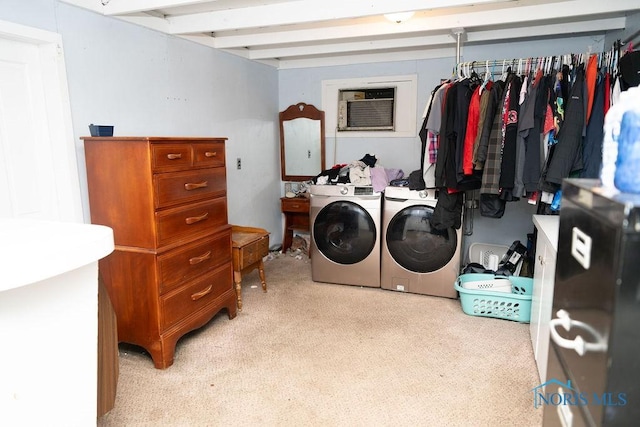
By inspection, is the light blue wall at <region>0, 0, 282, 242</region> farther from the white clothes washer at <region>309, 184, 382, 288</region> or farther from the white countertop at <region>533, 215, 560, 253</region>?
the white countertop at <region>533, 215, 560, 253</region>

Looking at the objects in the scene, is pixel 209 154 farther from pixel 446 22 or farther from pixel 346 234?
pixel 446 22

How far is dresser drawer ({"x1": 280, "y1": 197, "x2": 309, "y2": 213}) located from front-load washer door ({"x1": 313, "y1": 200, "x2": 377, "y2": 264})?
790 mm

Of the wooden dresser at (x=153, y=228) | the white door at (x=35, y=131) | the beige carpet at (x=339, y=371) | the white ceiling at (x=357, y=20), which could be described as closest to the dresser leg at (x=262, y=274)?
the beige carpet at (x=339, y=371)

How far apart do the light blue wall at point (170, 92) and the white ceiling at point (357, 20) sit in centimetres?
13

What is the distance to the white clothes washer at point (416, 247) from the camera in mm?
3107

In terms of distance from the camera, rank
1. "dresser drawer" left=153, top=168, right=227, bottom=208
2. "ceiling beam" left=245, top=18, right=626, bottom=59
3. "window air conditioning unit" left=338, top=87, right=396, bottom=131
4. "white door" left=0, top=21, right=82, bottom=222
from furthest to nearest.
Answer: "window air conditioning unit" left=338, top=87, right=396, bottom=131 → "ceiling beam" left=245, top=18, right=626, bottom=59 → "dresser drawer" left=153, top=168, right=227, bottom=208 → "white door" left=0, top=21, right=82, bottom=222

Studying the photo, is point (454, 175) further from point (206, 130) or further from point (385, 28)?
point (206, 130)

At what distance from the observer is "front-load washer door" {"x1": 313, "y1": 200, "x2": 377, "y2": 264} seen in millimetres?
3322

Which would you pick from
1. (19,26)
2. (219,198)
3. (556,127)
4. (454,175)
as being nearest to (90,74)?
(19,26)

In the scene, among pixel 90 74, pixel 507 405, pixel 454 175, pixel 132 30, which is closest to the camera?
pixel 507 405

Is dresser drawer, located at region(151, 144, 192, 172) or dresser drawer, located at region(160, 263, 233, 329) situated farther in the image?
dresser drawer, located at region(160, 263, 233, 329)

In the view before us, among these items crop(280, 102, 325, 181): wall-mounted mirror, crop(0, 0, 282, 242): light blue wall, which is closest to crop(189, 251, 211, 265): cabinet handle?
crop(0, 0, 282, 242): light blue wall

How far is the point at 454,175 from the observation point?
2.76 meters

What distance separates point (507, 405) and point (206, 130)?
2849mm
